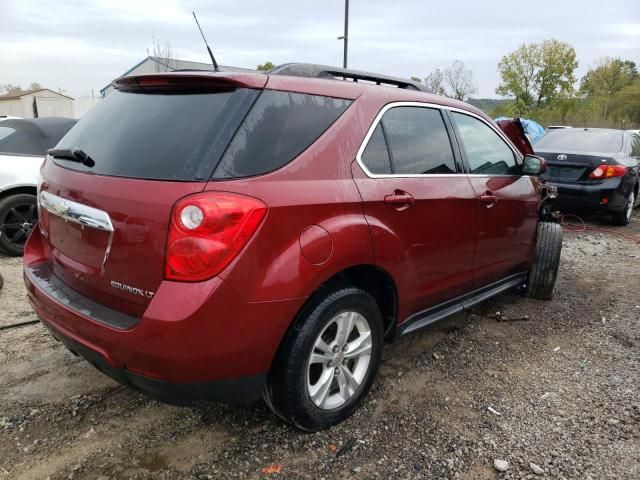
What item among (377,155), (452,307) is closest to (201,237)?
(377,155)

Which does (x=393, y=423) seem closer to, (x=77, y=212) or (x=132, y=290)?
(x=132, y=290)

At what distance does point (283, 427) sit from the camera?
100 inches

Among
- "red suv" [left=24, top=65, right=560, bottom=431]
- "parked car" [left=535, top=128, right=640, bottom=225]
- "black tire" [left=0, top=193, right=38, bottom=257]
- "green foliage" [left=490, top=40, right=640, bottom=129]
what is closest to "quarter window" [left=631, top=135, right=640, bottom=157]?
"parked car" [left=535, top=128, right=640, bottom=225]

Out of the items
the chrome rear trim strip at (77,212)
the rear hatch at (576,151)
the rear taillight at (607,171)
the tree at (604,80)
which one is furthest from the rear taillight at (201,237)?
the tree at (604,80)

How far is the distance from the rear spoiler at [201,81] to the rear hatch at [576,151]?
257 inches

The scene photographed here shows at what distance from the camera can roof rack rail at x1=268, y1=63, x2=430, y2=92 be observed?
2.58 meters

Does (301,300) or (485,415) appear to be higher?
(301,300)

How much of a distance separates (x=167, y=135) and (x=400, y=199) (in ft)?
3.88

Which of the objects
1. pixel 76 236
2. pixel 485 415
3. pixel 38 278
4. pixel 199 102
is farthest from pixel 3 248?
pixel 485 415

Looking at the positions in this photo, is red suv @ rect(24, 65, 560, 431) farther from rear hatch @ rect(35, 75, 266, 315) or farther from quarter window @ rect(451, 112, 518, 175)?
quarter window @ rect(451, 112, 518, 175)

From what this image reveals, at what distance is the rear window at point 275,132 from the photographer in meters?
2.04

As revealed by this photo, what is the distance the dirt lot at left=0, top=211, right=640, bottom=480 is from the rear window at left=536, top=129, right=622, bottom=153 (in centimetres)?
516

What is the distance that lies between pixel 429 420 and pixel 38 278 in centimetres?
213

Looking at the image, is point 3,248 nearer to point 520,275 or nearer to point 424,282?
point 424,282
